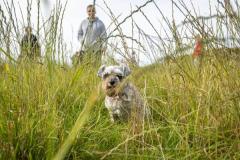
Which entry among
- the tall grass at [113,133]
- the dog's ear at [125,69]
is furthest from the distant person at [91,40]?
the dog's ear at [125,69]

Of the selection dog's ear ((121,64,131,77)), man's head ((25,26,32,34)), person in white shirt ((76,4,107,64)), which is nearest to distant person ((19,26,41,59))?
man's head ((25,26,32,34))

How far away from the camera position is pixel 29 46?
2117 millimetres

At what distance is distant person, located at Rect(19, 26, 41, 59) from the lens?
214 centimetres

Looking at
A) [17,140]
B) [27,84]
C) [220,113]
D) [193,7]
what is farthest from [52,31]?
[220,113]

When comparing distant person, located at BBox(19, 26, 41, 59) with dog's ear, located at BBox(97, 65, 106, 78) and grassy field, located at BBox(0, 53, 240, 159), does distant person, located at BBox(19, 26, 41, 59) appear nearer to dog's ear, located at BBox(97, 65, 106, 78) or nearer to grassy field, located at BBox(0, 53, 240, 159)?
grassy field, located at BBox(0, 53, 240, 159)

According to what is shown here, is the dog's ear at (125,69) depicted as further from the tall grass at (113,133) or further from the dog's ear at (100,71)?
the tall grass at (113,133)

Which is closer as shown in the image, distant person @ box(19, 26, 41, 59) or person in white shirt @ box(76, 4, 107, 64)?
person in white shirt @ box(76, 4, 107, 64)

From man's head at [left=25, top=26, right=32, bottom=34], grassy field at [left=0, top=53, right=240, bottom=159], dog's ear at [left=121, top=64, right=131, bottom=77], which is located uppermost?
man's head at [left=25, top=26, right=32, bottom=34]

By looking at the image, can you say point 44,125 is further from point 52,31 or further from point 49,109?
point 52,31

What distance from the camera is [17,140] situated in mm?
1850

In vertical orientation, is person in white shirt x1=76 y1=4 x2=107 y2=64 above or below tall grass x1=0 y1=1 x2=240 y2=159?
above

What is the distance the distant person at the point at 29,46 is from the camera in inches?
84.2

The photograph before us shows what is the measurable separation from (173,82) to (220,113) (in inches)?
32.7

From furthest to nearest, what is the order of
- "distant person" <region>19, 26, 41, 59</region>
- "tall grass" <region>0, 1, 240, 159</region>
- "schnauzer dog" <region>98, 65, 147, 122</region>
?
"schnauzer dog" <region>98, 65, 147, 122</region>, "distant person" <region>19, 26, 41, 59</region>, "tall grass" <region>0, 1, 240, 159</region>
